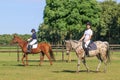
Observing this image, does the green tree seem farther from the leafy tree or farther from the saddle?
the saddle

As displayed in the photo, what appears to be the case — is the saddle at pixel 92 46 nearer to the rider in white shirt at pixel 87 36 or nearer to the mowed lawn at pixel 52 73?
the rider in white shirt at pixel 87 36

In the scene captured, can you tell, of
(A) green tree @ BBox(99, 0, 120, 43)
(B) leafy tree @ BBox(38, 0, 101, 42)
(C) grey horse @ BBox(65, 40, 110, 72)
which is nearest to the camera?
(C) grey horse @ BBox(65, 40, 110, 72)

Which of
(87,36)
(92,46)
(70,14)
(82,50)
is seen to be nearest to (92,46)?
Answer: (92,46)

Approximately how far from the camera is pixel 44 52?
27672 millimetres

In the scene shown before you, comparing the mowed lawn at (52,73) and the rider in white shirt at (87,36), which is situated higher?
the rider in white shirt at (87,36)

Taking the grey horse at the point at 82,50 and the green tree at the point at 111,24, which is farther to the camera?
the green tree at the point at 111,24

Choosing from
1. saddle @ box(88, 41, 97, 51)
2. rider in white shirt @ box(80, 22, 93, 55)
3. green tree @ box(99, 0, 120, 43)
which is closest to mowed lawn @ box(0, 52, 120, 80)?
saddle @ box(88, 41, 97, 51)

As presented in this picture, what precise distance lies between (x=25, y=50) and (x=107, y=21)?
54.8 m

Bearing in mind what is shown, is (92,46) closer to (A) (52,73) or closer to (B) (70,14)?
(A) (52,73)

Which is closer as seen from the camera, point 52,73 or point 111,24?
point 52,73

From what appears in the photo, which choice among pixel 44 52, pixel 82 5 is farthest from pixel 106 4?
pixel 44 52

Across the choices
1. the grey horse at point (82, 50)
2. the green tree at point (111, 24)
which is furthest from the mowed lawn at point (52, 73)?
the green tree at point (111, 24)

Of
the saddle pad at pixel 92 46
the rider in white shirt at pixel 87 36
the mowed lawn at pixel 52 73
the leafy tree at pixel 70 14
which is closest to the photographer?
the mowed lawn at pixel 52 73

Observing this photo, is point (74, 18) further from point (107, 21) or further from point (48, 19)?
point (107, 21)
